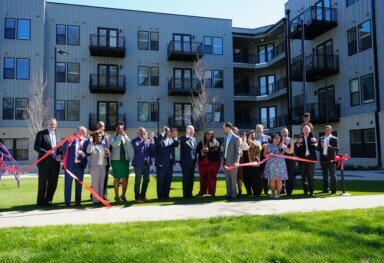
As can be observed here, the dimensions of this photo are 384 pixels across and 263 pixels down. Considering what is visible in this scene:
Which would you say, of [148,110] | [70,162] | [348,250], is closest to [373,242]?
[348,250]

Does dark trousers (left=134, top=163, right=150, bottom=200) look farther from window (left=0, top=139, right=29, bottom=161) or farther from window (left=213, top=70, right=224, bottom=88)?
window (left=213, top=70, right=224, bottom=88)

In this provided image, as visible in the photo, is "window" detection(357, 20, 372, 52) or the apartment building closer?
the apartment building

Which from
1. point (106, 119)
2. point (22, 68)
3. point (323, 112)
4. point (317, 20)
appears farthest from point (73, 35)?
point (323, 112)

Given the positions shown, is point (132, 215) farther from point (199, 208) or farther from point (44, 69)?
point (44, 69)

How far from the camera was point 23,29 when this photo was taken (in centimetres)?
3189

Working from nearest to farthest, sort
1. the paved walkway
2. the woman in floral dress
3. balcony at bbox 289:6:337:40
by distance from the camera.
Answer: the paved walkway < the woman in floral dress < balcony at bbox 289:6:337:40

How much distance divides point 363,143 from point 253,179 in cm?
1716

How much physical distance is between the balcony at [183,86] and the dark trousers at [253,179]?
24.5 metres

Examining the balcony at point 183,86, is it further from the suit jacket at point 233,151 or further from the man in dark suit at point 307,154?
the suit jacket at point 233,151

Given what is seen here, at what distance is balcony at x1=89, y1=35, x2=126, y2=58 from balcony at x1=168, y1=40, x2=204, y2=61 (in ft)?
14.6

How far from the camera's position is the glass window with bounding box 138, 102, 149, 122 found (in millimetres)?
34938

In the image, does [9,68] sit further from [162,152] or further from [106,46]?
[162,152]

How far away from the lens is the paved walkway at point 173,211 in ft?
22.6

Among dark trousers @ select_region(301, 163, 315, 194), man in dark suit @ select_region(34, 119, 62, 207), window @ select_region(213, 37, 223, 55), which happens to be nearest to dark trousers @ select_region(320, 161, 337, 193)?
dark trousers @ select_region(301, 163, 315, 194)
